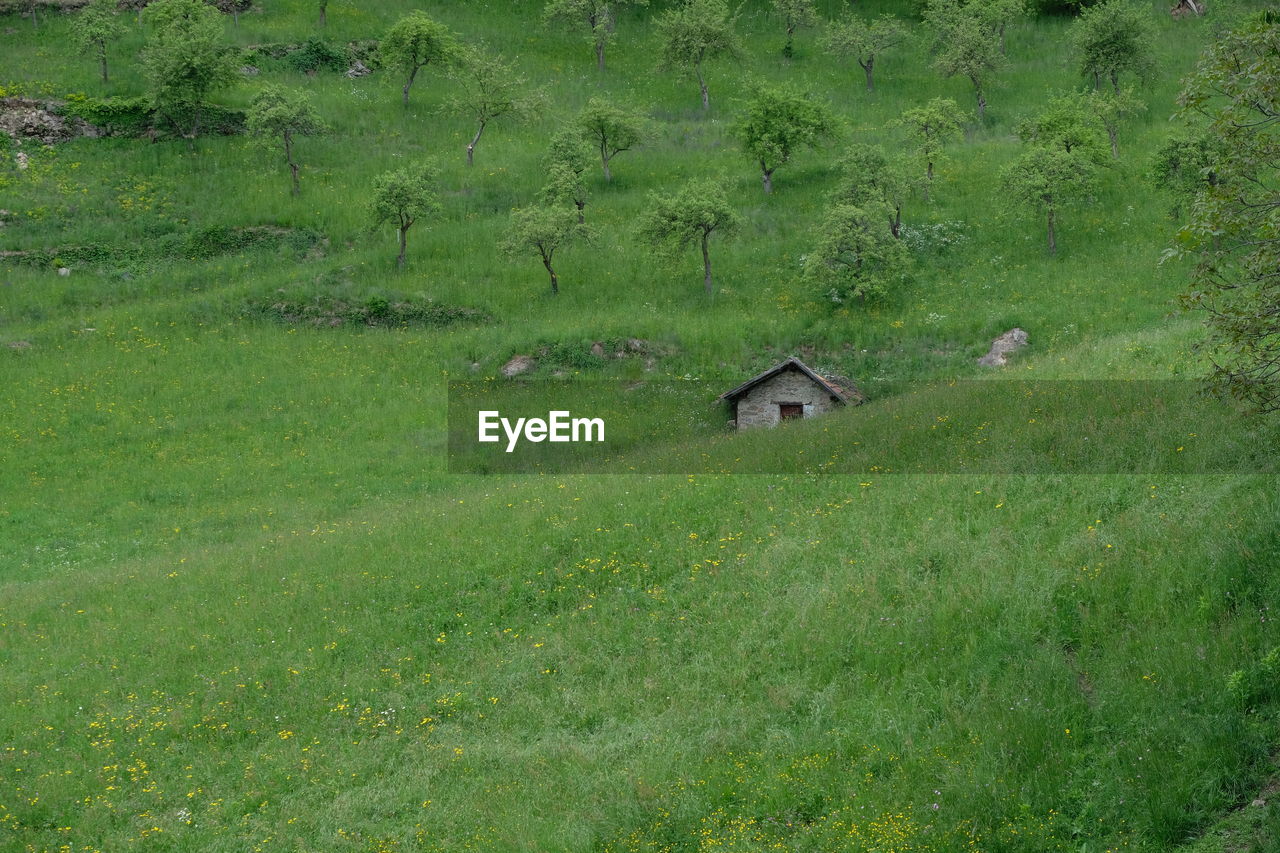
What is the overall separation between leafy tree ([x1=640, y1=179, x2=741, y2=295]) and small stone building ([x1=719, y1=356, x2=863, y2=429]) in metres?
10.4

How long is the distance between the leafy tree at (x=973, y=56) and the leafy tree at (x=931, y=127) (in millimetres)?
5562

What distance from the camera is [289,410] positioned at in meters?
40.8

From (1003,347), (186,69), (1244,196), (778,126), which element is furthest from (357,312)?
(1244,196)

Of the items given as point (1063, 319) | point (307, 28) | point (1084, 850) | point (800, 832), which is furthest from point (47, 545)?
point (307, 28)

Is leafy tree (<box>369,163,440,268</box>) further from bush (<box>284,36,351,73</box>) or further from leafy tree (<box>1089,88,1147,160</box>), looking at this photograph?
leafy tree (<box>1089,88,1147,160</box>)

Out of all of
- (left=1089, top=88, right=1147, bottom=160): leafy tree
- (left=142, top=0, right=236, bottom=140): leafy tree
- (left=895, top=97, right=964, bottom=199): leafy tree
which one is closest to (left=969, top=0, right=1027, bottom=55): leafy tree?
(left=1089, top=88, right=1147, bottom=160): leafy tree

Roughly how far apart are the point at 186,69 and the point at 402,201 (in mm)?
16747

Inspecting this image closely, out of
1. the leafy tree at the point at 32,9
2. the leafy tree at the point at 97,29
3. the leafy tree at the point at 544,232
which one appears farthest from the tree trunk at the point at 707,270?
the leafy tree at the point at 32,9

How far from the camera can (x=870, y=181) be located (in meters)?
48.0

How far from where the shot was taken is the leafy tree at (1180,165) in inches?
1799

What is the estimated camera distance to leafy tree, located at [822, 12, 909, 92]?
2504 inches

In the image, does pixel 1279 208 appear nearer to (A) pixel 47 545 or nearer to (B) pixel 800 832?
(B) pixel 800 832

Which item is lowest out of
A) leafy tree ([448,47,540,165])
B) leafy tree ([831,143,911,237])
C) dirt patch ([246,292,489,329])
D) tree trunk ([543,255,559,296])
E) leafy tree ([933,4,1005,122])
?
dirt patch ([246,292,489,329])

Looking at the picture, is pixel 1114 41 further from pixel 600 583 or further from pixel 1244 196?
pixel 1244 196
